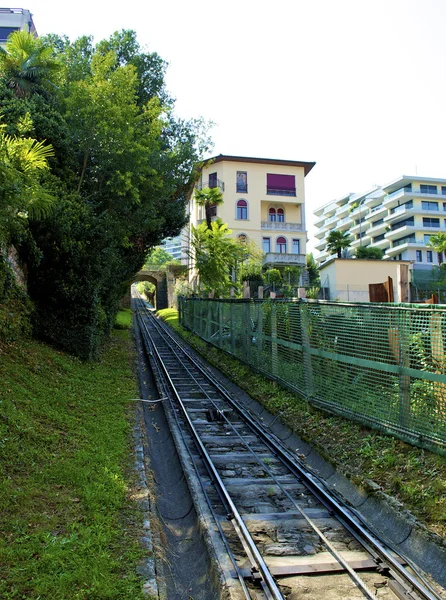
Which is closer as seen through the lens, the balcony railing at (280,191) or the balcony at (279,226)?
the balcony at (279,226)

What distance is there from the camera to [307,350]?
9883mm

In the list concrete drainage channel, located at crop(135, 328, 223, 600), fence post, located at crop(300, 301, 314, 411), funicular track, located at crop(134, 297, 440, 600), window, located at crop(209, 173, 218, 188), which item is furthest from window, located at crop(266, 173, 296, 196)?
concrete drainage channel, located at crop(135, 328, 223, 600)

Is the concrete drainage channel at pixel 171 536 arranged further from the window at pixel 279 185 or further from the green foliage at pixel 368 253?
the green foliage at pixel 368 253

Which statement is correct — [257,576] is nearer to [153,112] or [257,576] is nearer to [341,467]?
[341,467]

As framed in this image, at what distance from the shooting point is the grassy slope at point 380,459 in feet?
17.9

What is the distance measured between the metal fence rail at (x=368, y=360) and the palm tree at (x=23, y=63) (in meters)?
9.68

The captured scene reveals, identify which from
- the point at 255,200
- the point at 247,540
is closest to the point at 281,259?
the point at 255,200

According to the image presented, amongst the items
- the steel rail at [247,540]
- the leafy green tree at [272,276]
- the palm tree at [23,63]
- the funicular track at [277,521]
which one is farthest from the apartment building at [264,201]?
the steel rail at [247,540]

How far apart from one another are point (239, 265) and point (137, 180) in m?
23.9

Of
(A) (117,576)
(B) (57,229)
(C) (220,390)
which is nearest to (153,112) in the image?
(B) (57,229)

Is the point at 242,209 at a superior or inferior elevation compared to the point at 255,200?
inferior

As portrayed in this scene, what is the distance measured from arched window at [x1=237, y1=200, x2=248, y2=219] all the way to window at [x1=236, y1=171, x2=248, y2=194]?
1097mm

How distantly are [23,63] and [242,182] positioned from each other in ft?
124

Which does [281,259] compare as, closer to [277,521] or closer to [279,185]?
[279,185]
